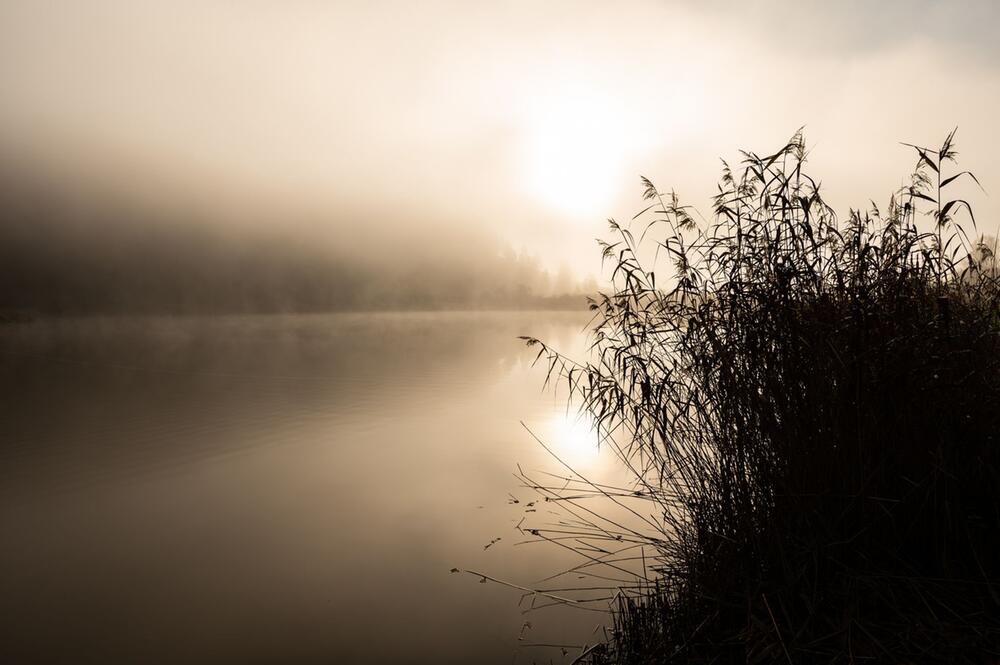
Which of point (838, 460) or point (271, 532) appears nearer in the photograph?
point (838, 460)

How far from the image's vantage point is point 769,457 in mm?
3115

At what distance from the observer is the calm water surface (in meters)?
4.09

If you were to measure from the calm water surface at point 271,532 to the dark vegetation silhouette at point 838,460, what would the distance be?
4.47ft

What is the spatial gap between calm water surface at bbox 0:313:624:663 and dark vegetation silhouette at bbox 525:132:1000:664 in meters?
1.36

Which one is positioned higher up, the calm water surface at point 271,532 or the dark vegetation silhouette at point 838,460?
the dark vegetation silhouette at point 838,460

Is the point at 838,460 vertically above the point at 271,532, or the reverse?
the point at 838,460

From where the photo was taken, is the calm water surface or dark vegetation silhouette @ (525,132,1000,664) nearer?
dark vegetation silhouette @ (525,132,1000,664)

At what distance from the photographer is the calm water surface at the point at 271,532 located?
4094 mm

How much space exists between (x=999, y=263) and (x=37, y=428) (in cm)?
1584

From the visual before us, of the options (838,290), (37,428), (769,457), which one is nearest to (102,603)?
(769,457)

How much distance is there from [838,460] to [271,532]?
567 cm

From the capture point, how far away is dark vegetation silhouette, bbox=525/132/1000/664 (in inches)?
104

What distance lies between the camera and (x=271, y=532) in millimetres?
6152

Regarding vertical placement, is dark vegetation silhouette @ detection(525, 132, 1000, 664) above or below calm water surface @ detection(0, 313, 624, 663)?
above
